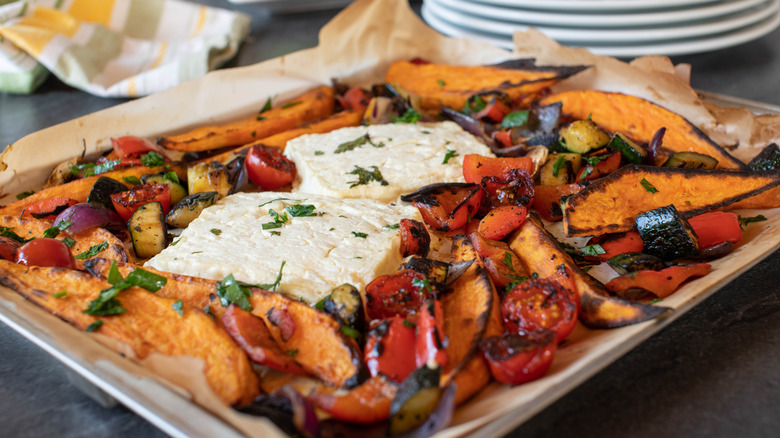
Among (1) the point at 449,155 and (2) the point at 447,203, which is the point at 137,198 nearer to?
(2) the point at 447,203

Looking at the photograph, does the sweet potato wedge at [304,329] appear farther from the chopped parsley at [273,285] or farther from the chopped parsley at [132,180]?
the chopped parsley at [132,180]

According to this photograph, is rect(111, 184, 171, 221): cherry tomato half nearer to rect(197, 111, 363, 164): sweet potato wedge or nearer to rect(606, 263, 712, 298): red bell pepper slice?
rect(197, 111, 363, 164): sweet potato wedge

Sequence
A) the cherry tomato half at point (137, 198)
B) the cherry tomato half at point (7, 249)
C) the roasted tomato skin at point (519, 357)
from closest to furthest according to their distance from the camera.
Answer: the roasted tomato skin at point (519, 357)
the cherry tomato half at point (7, 249)
the cherry tomato half at point (137, 198)

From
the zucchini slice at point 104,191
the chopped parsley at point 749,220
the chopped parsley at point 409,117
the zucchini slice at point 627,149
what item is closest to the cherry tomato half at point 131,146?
the zucchini slice at point 104,191

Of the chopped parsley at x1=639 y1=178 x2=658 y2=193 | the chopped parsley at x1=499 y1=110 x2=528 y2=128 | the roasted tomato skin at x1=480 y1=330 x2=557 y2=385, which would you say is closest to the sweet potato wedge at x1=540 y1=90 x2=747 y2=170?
the chopped parsley at x1=499 y1=110 x2=528 y2=128

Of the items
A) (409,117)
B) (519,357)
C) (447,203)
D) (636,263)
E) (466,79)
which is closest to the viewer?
(519,357)

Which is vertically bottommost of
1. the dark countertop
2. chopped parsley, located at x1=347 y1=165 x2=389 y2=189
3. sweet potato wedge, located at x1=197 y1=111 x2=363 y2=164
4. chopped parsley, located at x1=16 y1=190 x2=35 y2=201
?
the dark countertop

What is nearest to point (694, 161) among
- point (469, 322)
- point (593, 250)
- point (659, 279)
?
point (593, 250)
